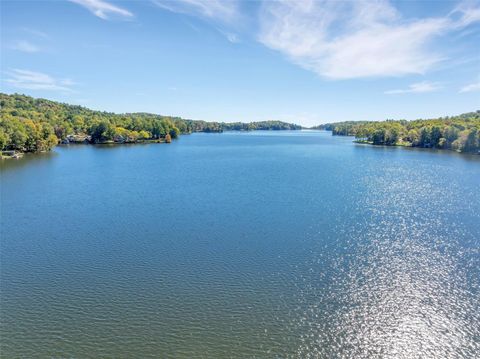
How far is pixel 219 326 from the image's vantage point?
69.9ft

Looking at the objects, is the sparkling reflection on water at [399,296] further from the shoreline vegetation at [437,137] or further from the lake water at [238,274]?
the shoreline vegetation at [437,137]

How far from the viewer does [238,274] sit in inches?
1096

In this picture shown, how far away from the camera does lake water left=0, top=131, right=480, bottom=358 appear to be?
20156mm

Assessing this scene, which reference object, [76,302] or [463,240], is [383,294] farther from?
[76,302]

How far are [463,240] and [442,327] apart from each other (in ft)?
59.5

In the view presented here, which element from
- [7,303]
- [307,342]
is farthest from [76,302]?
[307,342]

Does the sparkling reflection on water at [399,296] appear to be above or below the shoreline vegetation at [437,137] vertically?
below

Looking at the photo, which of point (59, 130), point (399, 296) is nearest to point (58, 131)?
point (59, 130)

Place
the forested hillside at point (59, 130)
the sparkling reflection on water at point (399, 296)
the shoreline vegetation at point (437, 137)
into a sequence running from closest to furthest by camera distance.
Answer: the sparkling reflection on water at point (399, 296) < the forested hillside at point (59, 130) < the shoreline vegetation at point (437, 137)

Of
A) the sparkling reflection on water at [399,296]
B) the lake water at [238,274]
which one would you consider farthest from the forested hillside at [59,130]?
the sparkling reflection on water at [399,296]

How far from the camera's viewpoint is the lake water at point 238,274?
20156mm

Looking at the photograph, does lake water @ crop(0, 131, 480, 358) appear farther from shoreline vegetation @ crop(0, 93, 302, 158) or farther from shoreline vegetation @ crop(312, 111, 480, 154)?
shoreline vegetation @ crop(312, 111, 480, 154)

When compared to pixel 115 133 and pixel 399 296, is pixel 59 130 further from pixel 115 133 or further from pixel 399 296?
pixel 399 296

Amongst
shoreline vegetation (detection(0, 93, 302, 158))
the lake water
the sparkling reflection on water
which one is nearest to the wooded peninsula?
shoreline vegetation (detection(0, 93, 302, 158))
